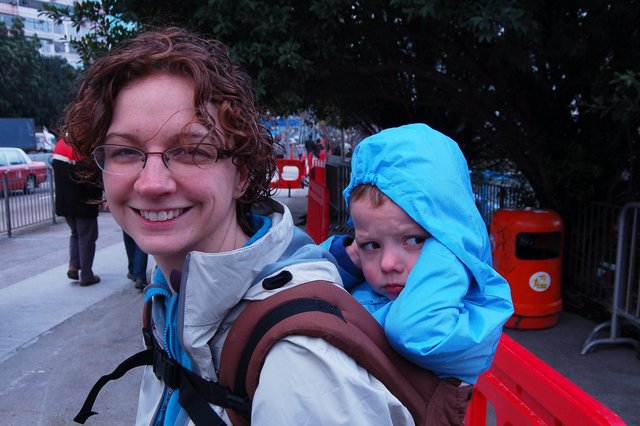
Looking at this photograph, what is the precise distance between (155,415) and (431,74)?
608 cm

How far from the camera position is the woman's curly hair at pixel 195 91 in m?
1.19

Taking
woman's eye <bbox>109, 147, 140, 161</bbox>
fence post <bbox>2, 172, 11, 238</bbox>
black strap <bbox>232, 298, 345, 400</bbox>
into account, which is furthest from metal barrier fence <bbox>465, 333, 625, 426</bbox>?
fence post <bbox>2, 172, 11, 238</bbox>

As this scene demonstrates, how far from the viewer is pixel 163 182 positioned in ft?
3.81

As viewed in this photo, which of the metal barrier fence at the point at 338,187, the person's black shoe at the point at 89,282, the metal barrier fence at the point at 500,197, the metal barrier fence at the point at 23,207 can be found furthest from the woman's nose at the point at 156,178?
the metal barrier fence at the point at 23,207

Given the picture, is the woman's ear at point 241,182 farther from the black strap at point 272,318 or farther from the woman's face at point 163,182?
the black strap at point 272,318

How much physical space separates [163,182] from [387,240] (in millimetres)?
677

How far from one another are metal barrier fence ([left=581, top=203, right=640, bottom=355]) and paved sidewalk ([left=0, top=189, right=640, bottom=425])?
11cm

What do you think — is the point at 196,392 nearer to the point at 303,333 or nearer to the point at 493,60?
the point at 303,333

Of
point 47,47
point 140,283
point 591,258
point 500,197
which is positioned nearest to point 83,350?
point 140,283

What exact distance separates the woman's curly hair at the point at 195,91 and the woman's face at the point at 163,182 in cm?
2

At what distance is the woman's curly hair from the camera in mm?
1187

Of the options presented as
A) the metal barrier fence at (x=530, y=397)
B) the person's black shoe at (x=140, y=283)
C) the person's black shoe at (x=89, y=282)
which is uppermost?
the metal barrier fence at (x=530, y=397)

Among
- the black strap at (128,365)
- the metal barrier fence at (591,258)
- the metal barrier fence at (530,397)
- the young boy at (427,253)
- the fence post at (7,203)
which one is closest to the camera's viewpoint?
the young boy at (427,253)

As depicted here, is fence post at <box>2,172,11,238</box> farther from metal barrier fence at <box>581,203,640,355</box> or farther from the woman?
the woman
